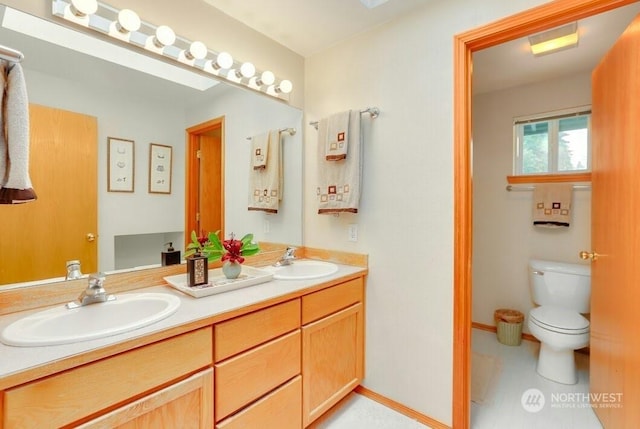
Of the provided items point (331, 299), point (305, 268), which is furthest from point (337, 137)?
point (331, 299)

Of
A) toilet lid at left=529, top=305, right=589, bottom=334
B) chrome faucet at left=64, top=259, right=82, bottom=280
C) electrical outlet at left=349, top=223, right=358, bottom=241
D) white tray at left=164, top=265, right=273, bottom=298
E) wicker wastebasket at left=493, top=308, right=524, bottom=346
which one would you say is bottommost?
wicker wastebasket at left=493, top=308, right=524, bottom=346

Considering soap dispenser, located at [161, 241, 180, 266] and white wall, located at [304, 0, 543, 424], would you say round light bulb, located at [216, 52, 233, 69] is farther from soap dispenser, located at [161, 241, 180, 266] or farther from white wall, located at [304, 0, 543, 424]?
soap dispenser, located at [161, 241, 180, 266]

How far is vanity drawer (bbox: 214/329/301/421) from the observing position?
1168 mm

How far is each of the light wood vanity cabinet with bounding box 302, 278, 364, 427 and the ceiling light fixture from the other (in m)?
1.92

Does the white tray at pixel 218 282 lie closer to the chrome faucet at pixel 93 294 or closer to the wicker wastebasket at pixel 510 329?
the chrome faucet at pixel 93 294

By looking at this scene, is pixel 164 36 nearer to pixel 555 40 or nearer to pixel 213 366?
pixel 213 366

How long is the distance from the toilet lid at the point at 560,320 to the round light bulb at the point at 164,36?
2814 mm

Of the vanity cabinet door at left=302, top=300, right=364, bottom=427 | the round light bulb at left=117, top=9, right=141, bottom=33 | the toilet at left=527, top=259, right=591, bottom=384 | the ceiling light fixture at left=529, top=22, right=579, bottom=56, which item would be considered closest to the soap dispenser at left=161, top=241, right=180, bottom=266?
the vanity cabinet door at left=302, top=300, right=364, bottom=427

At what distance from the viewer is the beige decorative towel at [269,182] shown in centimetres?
208

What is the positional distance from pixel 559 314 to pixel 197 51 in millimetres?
2878

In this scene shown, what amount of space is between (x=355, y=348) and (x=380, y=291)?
1.25ft

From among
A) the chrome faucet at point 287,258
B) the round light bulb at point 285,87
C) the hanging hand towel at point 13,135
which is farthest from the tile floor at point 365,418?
the round light bulb at point 285,87

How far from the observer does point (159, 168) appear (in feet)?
5.19

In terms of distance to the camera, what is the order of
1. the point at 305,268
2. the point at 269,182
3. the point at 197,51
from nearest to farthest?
1. the point at 197,51
2. the point at 305,268
3. the point at 269,182
